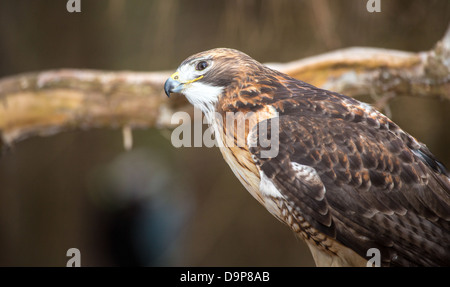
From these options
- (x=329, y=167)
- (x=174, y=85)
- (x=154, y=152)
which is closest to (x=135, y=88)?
(x=154, y=152)

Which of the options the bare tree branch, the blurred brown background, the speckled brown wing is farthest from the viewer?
the blurred brown background

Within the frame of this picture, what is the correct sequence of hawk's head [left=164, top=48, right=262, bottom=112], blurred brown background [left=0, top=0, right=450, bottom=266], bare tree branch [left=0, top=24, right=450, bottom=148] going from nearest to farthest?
hawk's head [left=164, top=48, right=262, bottom=112], bare tree branch [left=0, top=24, right=450, bottom=148], blurred brown background [left=0, top=0, right=450, bottom=266]

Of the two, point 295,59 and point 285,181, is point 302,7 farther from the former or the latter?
point 285,181

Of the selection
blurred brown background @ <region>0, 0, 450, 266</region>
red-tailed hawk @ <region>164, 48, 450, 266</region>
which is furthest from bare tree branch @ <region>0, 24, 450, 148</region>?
red-tailed hawk @ <region>164, 48, 450, 266</region>

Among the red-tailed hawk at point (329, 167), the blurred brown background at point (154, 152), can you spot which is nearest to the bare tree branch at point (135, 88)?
the blurred brown background at point (154, 152)

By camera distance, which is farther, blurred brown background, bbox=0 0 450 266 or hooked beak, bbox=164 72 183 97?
blurred brown background, bbox=0 0 450 266

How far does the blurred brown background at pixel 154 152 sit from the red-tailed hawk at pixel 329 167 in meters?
0.99

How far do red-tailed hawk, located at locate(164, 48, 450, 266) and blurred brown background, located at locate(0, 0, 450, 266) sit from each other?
0.99 metres

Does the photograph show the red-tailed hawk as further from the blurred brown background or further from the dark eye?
the blurred brown background

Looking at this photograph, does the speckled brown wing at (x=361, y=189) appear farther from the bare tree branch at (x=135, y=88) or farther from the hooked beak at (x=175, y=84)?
the bare tree branch at (x=135, y=88)

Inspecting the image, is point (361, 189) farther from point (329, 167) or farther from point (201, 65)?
point (201, 65)

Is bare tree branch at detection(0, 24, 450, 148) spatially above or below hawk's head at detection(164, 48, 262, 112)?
below

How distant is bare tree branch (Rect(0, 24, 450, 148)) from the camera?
6.43ft

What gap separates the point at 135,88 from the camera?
2.10 metres
